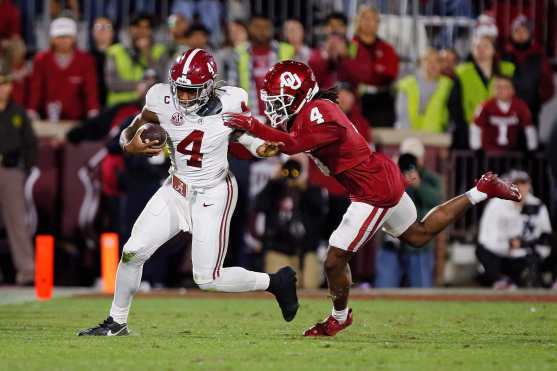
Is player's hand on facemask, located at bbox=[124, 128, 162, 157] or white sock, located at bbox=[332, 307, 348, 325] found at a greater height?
player's hand on facemask, located at bbox=[124, 128, 162, 157]

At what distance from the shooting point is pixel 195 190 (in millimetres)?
8953

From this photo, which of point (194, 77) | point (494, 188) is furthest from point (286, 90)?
point (494, 188)

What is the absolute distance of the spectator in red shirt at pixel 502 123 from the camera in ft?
49.0

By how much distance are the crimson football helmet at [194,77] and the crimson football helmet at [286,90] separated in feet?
1.28

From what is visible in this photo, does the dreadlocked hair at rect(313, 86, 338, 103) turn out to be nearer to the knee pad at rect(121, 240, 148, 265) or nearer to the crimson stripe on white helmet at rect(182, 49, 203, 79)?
the crimson stripe on white helmet at rect(182, 49, 203, 79)

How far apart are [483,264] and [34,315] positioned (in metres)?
5.63

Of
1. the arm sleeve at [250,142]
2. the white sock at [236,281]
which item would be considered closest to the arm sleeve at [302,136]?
the arm sleeve at [250,142]

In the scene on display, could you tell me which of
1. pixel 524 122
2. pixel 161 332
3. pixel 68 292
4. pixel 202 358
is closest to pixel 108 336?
pixel 161 332

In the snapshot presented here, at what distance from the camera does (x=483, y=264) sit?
577 inches

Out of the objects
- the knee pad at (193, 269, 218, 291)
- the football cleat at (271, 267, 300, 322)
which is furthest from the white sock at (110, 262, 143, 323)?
the football cleat at (271, 267, 300, 322)

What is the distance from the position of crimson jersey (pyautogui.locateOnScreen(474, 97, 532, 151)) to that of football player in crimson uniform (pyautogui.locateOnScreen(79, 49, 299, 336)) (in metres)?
6.39

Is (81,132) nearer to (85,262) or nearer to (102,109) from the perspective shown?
(102,109)

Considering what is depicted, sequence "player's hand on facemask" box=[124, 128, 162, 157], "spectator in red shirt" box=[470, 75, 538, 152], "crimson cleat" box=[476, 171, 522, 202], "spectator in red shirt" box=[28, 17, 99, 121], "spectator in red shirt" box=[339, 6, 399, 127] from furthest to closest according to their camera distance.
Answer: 1. "spectator in red shirt" box=[28, 17, 99, 121]
2. "spectator in red shirt" box=[339, 6, 399, 127]
3. "spectator in red shirt" box=[470, 75, 538, 152]
4. "crimson cleat" box=[476, 171, 522, 202]
5. "player's hand on facemask" box=[124, 128, 162, 157]

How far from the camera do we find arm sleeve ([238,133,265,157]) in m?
8.88
